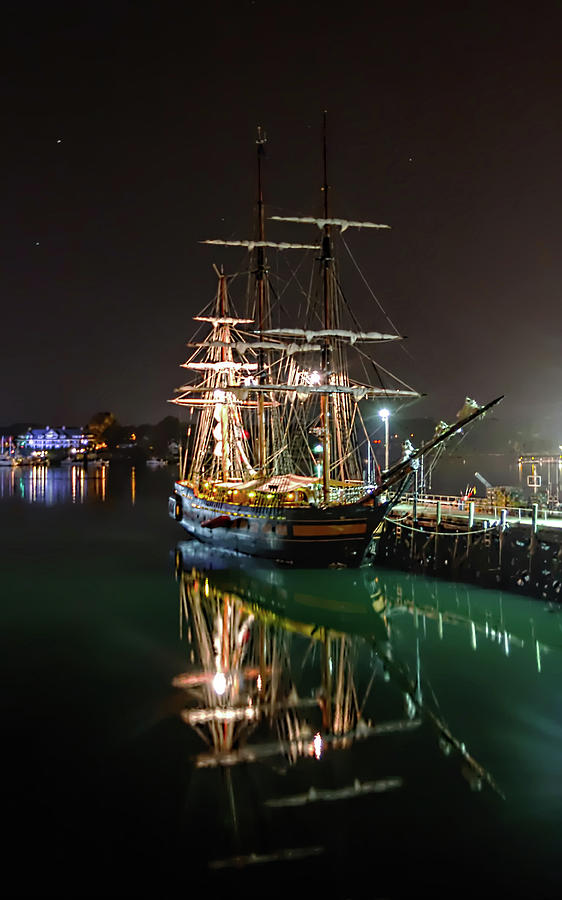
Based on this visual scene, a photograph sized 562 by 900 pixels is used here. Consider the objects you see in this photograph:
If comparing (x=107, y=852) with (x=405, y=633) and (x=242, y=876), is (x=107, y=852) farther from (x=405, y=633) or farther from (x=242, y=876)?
(x=405, y=633)

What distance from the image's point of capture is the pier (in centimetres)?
2302

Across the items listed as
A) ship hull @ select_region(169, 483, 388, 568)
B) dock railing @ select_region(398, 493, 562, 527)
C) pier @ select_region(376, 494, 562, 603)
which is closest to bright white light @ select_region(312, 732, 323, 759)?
pier @ select_region(376, 494, 562, 603)

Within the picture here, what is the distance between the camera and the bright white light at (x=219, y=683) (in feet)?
49.7

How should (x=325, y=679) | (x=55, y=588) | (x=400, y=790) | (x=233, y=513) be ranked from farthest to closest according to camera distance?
1. (x=233, y=513)
2. (x=55, y=588)
3. (x=325, y=679)
4. (x=400, y=790)

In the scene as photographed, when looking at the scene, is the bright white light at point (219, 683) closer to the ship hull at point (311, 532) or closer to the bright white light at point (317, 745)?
the bright white light at point (317, 745)

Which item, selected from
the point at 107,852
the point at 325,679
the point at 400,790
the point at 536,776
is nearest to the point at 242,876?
the point at 107,852

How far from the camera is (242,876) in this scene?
27.9 feet

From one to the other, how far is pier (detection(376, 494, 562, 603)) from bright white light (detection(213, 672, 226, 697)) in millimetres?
12352

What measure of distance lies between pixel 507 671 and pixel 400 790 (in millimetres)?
6591

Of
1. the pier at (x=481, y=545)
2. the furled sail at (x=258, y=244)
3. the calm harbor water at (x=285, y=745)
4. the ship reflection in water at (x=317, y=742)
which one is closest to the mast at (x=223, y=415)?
the furled sail at (x=258, y=244)

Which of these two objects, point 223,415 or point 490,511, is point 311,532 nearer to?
point 490,511

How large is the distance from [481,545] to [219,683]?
1376 centimetres

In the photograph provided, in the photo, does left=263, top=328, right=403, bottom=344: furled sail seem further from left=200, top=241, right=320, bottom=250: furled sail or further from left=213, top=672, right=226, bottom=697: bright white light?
left=213, top=672, right=226, bottom=697: bright white light

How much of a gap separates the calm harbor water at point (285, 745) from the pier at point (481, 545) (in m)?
1.39
